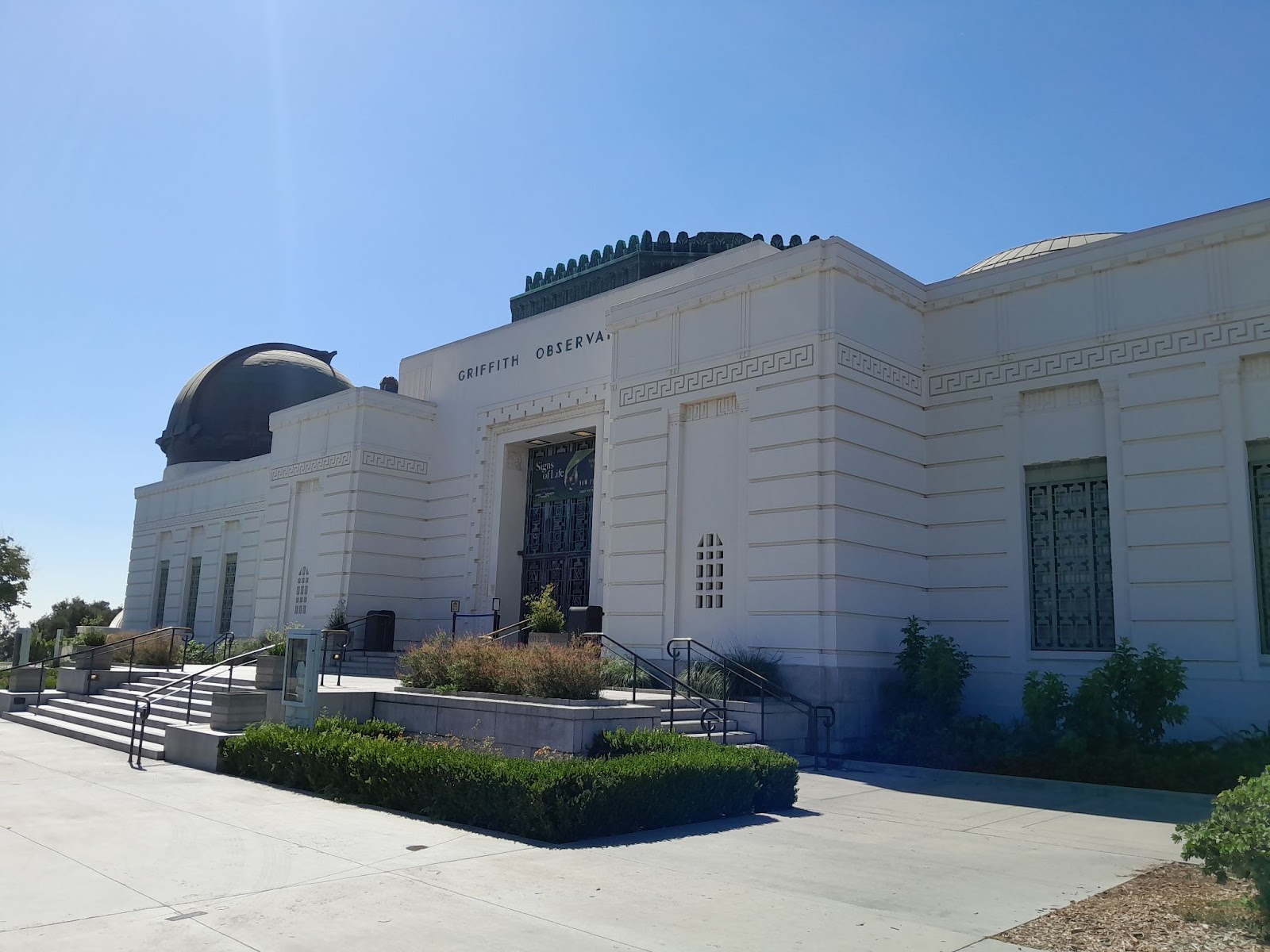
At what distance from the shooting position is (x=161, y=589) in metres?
37.3

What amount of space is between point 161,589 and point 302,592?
13.2m

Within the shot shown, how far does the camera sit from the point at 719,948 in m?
5.67

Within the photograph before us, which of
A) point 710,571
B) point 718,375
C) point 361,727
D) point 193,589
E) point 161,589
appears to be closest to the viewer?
point 361,727

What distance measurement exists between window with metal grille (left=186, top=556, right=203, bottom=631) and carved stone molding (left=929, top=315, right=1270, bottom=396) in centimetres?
2696

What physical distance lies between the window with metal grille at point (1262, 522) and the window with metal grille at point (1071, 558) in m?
1.97

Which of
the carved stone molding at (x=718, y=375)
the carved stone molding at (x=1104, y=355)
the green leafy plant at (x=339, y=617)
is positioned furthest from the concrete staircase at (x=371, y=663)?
the carved stone molding at (x=1104, y=355)

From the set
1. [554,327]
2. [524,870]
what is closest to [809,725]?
[524,870]

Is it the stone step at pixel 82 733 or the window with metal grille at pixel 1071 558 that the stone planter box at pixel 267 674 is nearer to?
the stone step at pixel 82 733

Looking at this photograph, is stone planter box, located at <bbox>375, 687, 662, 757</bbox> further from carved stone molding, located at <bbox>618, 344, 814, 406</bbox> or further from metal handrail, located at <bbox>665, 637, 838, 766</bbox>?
carved stone molding, located at <bbox>618, 344, 814, 406</bbox>

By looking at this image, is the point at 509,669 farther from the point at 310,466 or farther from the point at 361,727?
the point at 310,466

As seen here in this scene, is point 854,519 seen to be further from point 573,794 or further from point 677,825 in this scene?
point 573,794

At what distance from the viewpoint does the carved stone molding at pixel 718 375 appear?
653 inches

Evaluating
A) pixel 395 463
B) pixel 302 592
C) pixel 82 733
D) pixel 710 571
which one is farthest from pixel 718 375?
pixel 302 592

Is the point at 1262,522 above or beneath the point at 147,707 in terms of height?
above
